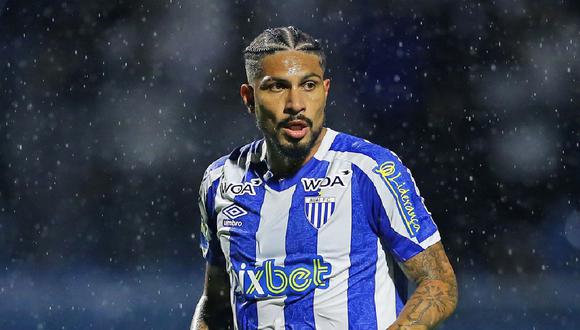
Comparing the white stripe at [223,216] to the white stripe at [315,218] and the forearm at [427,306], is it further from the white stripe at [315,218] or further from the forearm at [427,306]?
the forearm at [427,306]

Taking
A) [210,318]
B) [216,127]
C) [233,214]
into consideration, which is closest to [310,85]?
[233,214]

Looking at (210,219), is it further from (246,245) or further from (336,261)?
(336,261)

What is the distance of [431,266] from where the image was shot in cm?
235

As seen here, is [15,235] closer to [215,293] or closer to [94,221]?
[94,221]

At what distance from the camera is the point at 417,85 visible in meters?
8.36

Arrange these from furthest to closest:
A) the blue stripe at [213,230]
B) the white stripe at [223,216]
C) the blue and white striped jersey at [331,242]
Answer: the blue stripe at [213,230] → the white stripe at [223,216] → the blue and white striped jersey at [331,242]

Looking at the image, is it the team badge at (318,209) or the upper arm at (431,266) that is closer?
the upper arm at (431,266)

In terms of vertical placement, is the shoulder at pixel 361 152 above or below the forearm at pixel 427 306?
above

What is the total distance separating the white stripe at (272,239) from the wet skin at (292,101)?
0.41 feet

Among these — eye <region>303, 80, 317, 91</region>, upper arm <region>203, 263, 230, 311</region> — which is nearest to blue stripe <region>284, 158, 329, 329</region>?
eye <region>303, 80, 317, 91</region>

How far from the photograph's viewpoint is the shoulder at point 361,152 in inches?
97.4

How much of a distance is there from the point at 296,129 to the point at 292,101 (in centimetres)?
9

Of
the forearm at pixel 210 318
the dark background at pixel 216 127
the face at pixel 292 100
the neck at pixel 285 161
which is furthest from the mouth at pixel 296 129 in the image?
the dark background at pixel 216 127

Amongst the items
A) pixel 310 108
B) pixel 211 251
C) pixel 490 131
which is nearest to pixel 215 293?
pixel 211 251
